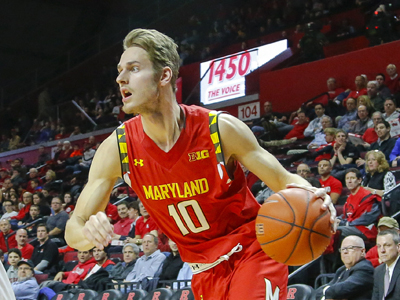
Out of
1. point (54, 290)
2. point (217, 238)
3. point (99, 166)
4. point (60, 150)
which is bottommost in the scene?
point (54, 290)

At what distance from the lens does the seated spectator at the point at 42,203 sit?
13.2m

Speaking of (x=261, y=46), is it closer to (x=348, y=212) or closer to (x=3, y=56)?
(x=348, y=212)

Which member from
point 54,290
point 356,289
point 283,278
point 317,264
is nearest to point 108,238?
point 283,278

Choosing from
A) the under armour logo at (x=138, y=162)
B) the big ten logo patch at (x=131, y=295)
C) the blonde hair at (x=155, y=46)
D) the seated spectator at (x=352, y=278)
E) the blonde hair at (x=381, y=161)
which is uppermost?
the blonde hair at (x=155, y=46)

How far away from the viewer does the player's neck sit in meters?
3.29

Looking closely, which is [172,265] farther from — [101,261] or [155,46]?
[155,46]

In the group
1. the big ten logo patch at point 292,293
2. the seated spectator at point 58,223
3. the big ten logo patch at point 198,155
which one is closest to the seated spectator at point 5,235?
the seated spectator at point 58,223

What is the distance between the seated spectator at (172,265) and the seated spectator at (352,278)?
247cm

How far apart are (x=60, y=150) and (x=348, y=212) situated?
486 inches

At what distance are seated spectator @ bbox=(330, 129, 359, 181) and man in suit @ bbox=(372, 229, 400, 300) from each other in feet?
11.0

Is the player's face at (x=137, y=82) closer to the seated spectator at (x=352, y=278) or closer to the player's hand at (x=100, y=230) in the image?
the player's hand at (x=100, y=230)

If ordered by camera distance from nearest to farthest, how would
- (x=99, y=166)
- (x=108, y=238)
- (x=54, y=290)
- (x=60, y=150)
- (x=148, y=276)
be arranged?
1. (x=108, y=238)
2. (x=99, y=166)
3. (x=148, y=276)
4. (x=54, y=290)
5. (x=60, y=150)

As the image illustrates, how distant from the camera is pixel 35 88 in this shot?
2308 centimetres

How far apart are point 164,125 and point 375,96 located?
8.48 meters
